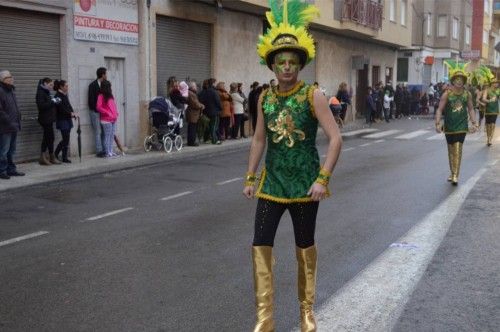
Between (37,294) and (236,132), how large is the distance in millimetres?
15329

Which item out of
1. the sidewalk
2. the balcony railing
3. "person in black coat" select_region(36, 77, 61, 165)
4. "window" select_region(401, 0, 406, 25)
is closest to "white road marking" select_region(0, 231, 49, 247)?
the sidewalk

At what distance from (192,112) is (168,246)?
36.4ft

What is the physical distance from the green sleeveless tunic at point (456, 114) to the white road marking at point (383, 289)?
144 inches

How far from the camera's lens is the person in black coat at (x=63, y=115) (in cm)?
1327

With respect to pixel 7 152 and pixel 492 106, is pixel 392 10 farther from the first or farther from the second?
pixel 7 152

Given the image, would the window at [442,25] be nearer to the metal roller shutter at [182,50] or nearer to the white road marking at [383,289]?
the metal roller shutter at [182,50]

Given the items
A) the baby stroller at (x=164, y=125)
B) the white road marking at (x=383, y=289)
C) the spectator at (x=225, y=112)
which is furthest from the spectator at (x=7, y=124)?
the spectator at (x=225, y=112)

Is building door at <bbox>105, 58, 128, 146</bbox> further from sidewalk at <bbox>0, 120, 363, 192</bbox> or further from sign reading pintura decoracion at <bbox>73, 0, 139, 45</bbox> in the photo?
sidewalk at <bbox>0, 120, 363, 192</bbox>

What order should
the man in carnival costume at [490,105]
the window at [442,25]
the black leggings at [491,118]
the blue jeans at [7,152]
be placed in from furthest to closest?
the window at [442,25]
the black leggings at [491,118]
the man in carnival costume at [490,105]
the blue jeans at [7,152]

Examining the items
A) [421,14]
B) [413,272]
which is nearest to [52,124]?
[413,272]

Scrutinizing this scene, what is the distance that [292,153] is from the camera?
4227 millimetres

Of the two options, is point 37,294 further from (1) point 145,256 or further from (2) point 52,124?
(2) point 52,124

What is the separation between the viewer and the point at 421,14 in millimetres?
49656

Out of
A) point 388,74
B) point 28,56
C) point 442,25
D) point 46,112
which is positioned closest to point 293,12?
point 46,112
